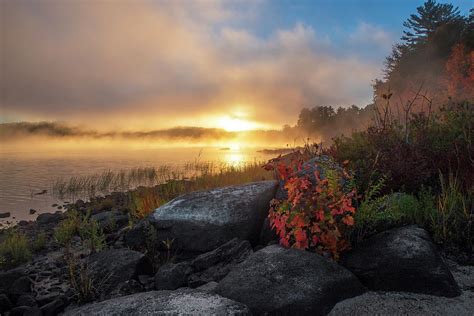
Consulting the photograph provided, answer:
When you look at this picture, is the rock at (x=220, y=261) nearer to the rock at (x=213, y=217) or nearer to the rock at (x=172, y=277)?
the rock at (x=172, y=277)

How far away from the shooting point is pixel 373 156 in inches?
328

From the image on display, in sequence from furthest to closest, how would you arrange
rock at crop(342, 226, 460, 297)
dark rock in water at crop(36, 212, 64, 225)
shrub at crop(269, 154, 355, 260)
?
dark rock in water at crop(36, 212, 64, 225) → shrub at crop(269, 154, 355, 260) → rock at crop(342, 226, 460, 297)

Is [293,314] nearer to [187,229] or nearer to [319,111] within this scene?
A: [187,229]

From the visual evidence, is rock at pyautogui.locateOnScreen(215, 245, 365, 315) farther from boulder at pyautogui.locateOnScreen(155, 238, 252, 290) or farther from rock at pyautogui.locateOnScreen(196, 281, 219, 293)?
boulder at pyautogui.locateOnScreen(155, 238, 252, 290)

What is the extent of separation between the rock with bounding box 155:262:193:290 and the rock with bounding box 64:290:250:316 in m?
1.24

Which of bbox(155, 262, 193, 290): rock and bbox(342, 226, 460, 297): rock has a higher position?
bbox(342, 226, 460, 297): rock

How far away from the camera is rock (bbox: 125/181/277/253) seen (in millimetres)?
7406

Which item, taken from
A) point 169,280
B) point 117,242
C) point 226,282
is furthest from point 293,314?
point 117,242

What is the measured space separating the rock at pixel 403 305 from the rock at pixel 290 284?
0.16 m

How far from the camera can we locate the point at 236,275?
500 centimetres

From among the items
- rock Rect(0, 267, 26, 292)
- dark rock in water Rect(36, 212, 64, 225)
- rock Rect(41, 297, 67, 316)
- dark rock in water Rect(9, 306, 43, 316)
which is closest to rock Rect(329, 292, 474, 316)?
rock Rect(41, 297, 67, 316)

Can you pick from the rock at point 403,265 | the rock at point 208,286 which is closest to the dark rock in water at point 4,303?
the rock at point 208,286

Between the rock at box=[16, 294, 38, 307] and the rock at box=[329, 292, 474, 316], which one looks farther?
the rock at box=[16, 294, 38, 307]

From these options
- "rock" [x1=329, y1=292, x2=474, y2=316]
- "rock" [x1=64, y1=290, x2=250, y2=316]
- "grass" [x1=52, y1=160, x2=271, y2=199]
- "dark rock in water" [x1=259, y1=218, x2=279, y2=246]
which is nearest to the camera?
"rock" [x1=64, y1=290, x2=250, y2=316]
